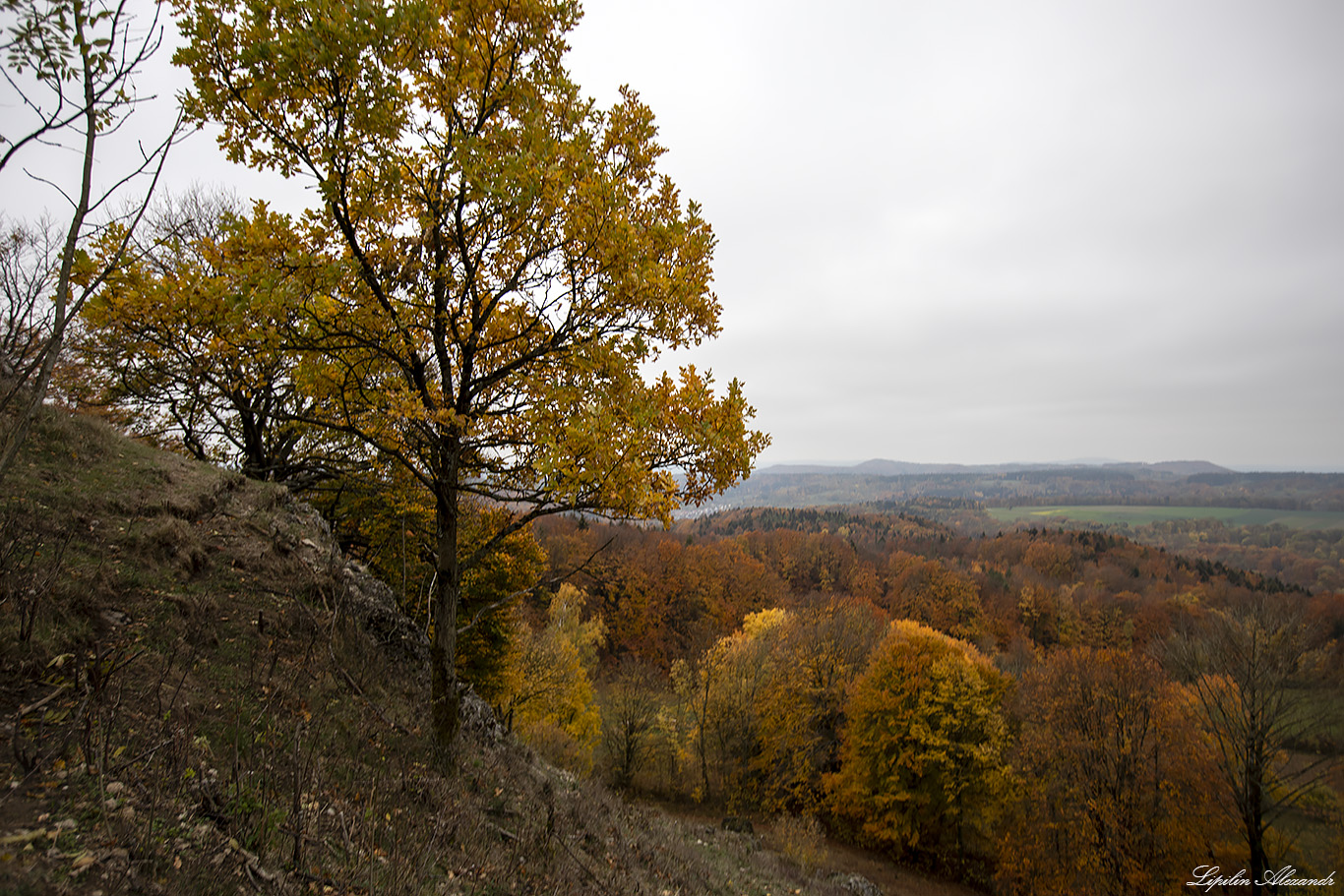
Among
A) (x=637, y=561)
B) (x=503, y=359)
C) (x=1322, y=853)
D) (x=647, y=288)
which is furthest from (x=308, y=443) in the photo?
(x=637, y=561)

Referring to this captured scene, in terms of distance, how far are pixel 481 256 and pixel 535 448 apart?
2.11m

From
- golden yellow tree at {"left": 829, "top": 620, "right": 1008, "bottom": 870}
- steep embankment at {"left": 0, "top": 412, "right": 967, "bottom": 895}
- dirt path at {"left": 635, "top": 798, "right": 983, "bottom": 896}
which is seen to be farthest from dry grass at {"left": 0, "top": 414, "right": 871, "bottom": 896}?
golden yellow tree at {"left": 829, "top": 620, "right": 1008, "bottom": 870}

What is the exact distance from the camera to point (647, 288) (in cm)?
530

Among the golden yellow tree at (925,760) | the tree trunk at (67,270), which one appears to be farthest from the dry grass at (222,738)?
the golden yellow tree at (925,760)

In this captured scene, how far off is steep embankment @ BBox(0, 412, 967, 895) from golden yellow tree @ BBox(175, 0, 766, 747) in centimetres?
132

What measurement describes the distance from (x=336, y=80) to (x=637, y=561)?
180 ft

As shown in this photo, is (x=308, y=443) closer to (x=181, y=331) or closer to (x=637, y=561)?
(x=181, y=331)

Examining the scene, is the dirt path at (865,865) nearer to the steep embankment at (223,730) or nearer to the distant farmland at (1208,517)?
the steep embankment at (223,730)

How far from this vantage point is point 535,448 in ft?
17.8

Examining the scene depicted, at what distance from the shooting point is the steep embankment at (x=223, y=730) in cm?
318

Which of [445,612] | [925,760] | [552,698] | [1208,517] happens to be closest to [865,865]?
[925,760]

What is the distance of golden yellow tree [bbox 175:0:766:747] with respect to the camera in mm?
4402

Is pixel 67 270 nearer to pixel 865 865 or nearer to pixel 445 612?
pixel 445 612

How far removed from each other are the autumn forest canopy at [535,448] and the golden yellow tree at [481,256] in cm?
3
